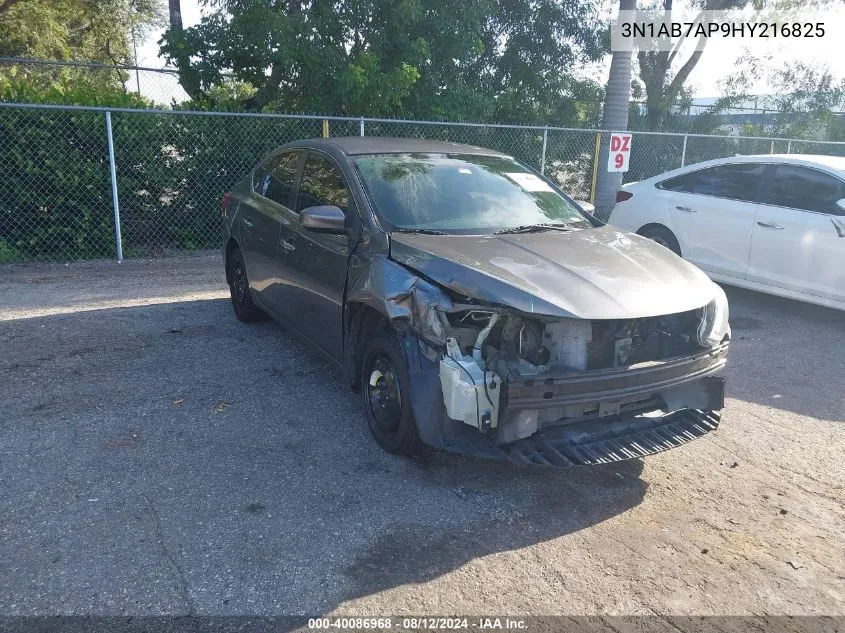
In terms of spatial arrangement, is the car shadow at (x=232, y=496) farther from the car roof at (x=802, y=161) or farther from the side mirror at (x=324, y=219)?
the car roof at (x=802, y=161)

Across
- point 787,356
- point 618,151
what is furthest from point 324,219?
point 618,151

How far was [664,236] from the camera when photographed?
8.35m

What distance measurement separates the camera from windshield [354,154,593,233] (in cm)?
443

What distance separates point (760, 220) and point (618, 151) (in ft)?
14.0

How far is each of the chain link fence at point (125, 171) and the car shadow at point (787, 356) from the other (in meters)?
5.47

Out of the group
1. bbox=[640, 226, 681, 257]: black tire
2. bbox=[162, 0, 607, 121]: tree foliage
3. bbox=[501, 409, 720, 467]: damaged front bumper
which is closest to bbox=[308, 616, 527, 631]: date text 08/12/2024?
bbox=[501, 409, 720, 467]: damaged front bumper

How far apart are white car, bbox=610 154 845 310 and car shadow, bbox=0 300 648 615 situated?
13.4 ft

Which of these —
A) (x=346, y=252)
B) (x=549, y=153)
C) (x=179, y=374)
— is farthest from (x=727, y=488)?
(x=549, y=153)

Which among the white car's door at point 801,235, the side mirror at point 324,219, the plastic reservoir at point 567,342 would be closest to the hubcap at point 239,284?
the side mirror at point 324,219

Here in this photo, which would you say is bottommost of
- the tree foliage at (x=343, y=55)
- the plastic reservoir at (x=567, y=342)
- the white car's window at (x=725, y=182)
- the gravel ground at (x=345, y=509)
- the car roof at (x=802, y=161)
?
the gravel ground at (x=345, y=509)

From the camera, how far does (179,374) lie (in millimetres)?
5301

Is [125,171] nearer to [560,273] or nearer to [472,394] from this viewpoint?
[560,273]

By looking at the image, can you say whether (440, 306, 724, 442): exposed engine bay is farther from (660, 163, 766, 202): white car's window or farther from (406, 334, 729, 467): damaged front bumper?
(660, 163, 766, 202): white car's window

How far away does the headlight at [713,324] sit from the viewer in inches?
150
